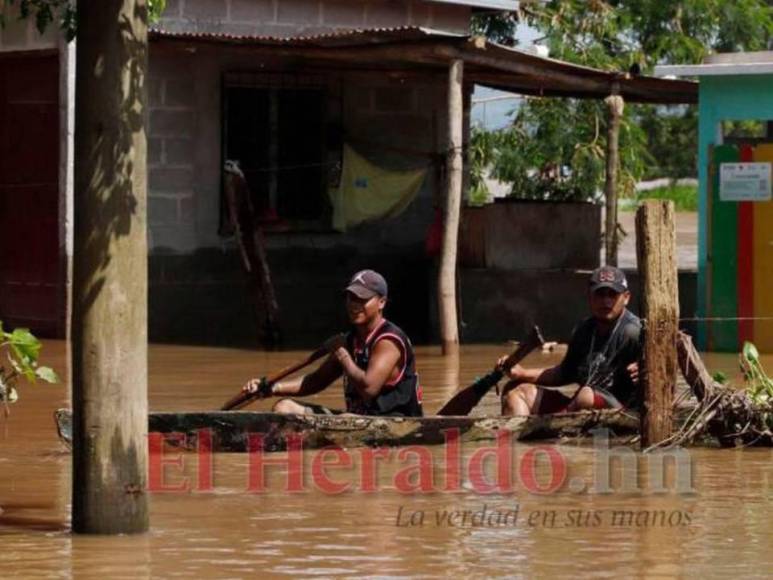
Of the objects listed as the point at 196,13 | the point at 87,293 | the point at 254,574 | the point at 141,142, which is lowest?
the point at 254,574

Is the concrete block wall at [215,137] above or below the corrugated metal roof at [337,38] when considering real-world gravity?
below

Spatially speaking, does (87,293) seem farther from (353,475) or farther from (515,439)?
(515,439)

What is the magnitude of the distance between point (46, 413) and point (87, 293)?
5.19m

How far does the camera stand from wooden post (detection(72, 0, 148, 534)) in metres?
7.44

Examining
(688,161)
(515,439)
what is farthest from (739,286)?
(688,161)

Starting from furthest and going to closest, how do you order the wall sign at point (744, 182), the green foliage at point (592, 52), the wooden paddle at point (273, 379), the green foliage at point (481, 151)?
the green foliage at point (481, 151) → the green foliage at point (592, 52) → the wall sign at point (744, 182) → the wooden paddle at point (273, 379)

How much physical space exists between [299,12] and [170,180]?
85.3 inches

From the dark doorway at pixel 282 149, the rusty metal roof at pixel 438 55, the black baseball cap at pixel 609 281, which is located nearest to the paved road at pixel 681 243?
the rusty metal roof at pixel 438 55

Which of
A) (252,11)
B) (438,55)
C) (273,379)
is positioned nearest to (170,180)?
(252,11)

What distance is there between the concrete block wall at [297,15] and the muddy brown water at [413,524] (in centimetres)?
730

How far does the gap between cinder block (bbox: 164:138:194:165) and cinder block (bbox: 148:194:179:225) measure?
1.14ft

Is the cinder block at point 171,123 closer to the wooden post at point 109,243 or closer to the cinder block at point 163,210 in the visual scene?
the cinder block at point 163,210

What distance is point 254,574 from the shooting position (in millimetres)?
7457

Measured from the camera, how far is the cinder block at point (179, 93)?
17703mm
